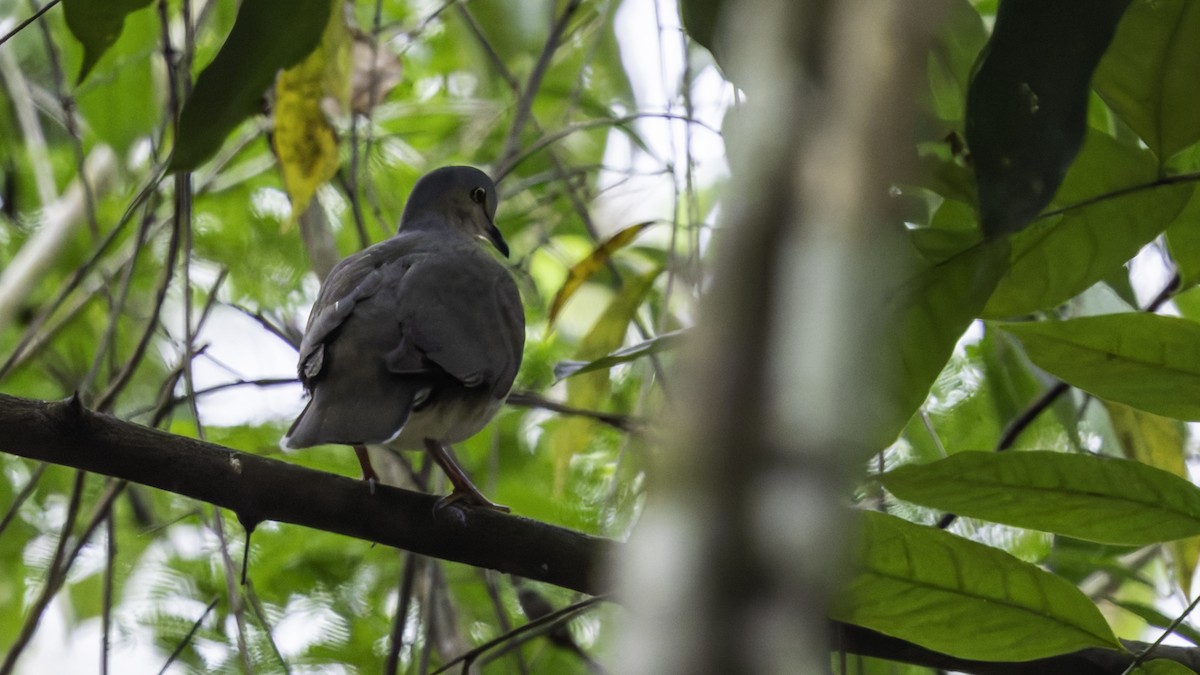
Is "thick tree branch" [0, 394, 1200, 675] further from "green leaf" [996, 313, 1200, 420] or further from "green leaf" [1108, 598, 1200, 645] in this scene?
"green leaf" [996, 313, 1200, 420]

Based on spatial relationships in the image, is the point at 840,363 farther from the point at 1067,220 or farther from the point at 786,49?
the point at 1067,220

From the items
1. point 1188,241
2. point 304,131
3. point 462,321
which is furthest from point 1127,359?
point 304,131

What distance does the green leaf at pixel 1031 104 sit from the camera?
142 centimetres

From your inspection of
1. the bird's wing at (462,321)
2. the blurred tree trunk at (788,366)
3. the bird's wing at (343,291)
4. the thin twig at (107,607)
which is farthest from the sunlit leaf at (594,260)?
the blurred tree trunk at (788,366)

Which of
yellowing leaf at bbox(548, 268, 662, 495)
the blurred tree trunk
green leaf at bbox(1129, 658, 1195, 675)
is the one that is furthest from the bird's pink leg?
the blurred tree trunk

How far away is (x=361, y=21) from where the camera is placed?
5176mm

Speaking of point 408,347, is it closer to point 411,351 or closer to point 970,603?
point 411,351

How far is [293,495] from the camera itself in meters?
1.90

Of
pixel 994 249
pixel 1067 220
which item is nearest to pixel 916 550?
pixel 994 249

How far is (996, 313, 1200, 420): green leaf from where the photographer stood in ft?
5.67

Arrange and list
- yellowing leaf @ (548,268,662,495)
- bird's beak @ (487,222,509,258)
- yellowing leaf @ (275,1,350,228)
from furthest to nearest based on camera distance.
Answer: bird's beak @ (487,222,509,258)
yellowing leaf @ (548,268,662,495)
yellowing leaf @ (275,1,350,228)

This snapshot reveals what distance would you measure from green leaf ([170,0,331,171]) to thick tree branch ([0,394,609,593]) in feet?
1.65

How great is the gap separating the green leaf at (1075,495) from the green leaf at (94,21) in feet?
5.10

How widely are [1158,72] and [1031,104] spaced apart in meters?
0.39
